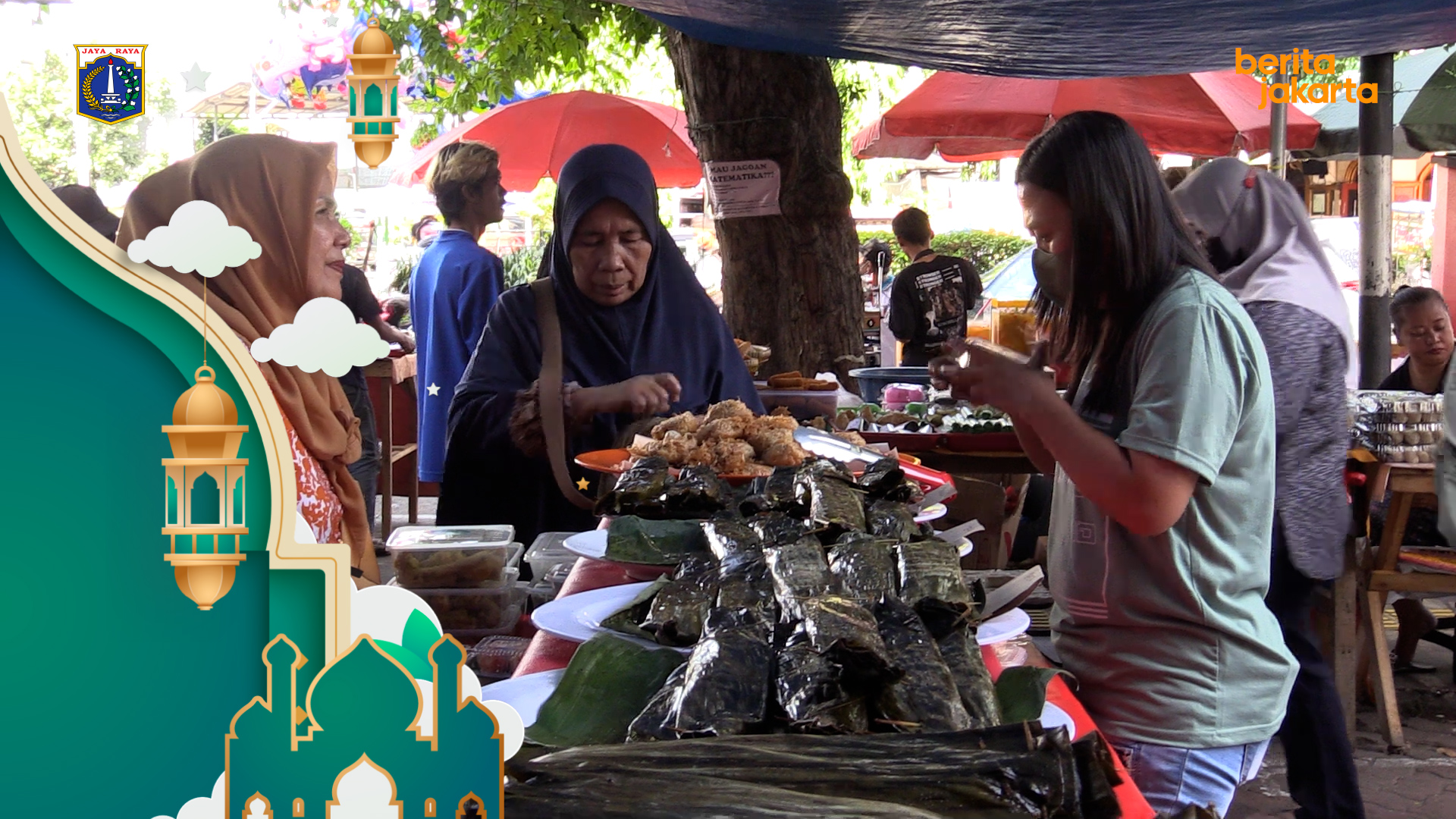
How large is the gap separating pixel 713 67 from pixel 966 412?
273 cm

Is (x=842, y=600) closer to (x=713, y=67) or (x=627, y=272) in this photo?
(x=627, y=272)

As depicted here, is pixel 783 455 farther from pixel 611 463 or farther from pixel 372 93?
pixel 372 93

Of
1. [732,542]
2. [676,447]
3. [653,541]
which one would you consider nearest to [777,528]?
[732,542]

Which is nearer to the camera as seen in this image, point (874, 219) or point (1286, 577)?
point (1286, 577)

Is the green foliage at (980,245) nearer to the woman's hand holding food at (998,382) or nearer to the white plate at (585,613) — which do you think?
the woman's hand holding food at (998,382)

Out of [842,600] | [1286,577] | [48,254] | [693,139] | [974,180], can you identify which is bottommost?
[1286,577]

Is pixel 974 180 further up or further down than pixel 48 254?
further up

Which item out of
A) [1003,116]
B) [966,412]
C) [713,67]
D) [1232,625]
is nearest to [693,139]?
[713,67]

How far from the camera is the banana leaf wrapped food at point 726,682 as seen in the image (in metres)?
1.23

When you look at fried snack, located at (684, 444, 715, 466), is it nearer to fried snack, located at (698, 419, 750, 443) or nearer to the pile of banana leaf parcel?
fried snack, located at (698, 419, 750, 443)

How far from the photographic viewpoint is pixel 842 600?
1.48 meters

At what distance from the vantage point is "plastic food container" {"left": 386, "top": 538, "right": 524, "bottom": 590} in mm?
2025

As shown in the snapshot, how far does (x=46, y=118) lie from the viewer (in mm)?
790

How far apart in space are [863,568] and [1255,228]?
2728 mm
